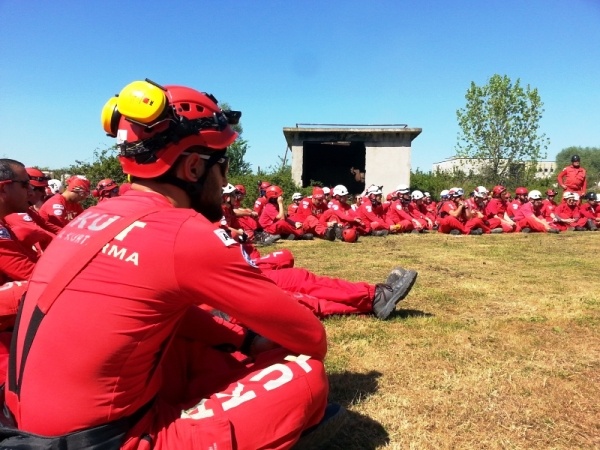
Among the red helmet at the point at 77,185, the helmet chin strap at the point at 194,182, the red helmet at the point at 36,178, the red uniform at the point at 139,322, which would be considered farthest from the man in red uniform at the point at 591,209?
the red uniform at the point at 139,322

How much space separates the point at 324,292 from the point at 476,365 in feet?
4.98

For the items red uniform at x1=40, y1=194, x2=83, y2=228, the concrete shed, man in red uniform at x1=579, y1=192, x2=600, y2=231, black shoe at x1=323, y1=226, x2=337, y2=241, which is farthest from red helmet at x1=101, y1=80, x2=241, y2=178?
the concrete shed

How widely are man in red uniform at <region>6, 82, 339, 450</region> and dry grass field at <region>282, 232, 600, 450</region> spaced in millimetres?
868

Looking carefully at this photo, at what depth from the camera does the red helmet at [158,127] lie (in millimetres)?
2035

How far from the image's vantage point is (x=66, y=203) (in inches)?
335

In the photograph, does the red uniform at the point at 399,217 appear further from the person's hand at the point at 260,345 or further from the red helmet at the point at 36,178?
the person's hand at the point at 260,345

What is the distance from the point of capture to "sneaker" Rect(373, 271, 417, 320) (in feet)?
15.1

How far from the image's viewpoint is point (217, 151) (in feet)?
7.25

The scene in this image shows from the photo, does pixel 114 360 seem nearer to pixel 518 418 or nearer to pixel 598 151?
pixel 518 418

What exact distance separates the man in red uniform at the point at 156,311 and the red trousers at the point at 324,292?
2329 millimetres

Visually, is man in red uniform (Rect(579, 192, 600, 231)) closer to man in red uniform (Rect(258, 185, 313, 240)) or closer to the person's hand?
man in red uniform (Rect(258, 185, 313, 240))

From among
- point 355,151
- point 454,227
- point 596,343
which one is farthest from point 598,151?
point 596,343

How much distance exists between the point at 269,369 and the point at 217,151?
3.31 feet

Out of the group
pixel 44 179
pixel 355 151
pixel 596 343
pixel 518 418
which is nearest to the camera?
pixel 518 418
